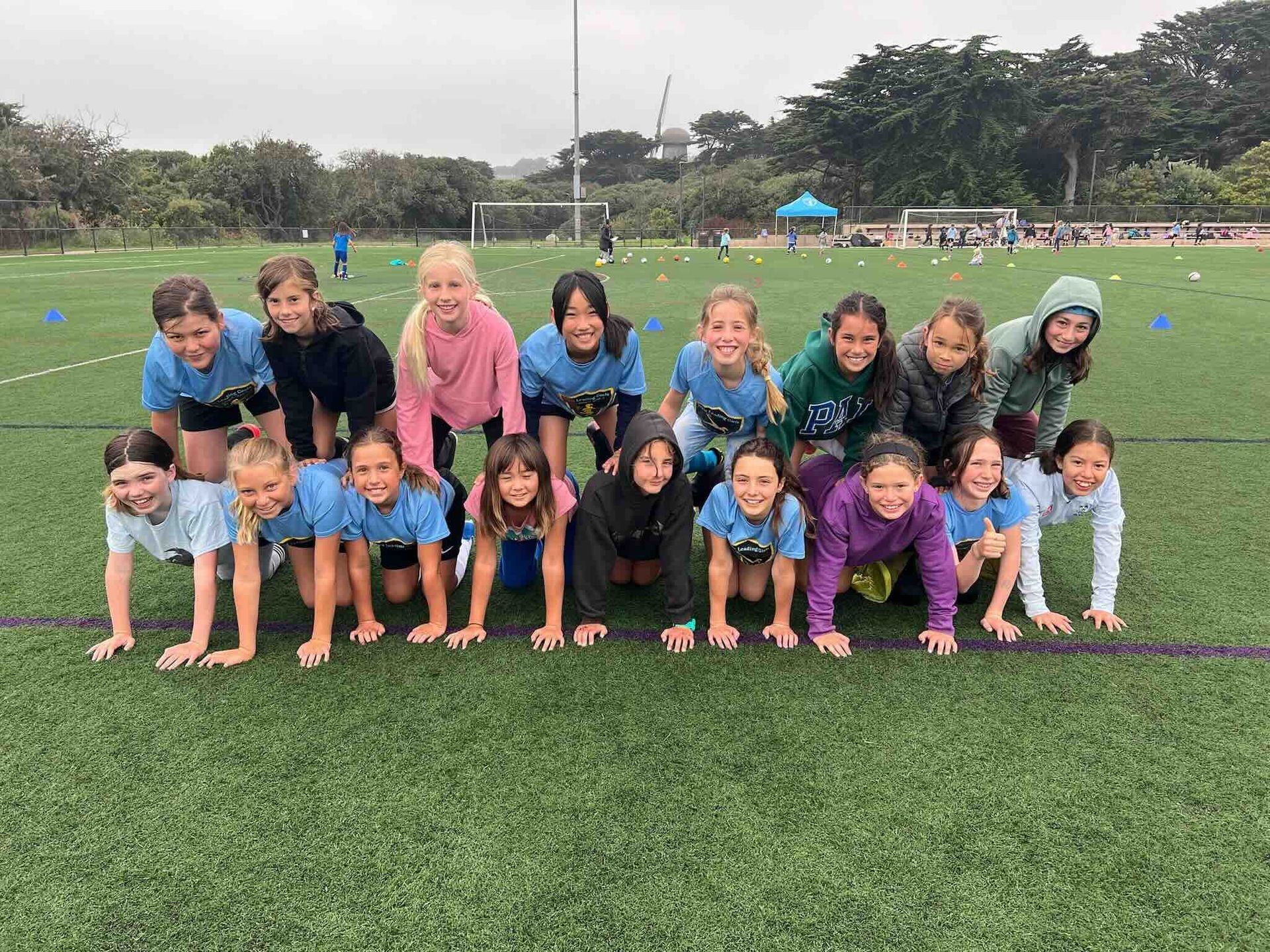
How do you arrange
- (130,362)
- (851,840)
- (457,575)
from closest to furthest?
1. (851,840)
2. (457,575)
3. (130,362)

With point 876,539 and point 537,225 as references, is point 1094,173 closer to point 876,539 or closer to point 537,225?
point 537,225

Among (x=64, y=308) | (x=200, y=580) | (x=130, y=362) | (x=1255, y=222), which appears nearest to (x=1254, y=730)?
(x=200, y=580)

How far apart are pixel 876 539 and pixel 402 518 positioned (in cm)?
197

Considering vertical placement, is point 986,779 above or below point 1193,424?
below

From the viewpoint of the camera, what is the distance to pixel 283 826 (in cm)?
216

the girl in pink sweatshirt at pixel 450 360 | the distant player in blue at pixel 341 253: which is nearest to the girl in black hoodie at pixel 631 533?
the girl in pink sweatshirt at pixel 450 360

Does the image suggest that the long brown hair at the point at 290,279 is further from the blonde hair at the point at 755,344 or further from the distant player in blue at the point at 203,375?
the blonde hair at the point at 755,344

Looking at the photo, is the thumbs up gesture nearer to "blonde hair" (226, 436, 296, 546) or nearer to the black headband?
the black headband

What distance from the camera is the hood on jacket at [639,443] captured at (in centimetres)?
300

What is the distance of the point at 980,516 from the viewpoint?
3240mm

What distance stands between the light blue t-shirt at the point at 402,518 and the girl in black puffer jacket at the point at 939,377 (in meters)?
2.01

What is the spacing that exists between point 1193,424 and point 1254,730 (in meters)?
4.48

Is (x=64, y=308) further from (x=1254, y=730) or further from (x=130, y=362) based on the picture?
(x=1254, y=730)

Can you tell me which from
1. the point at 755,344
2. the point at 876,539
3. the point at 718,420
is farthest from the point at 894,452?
the point at 718,420
